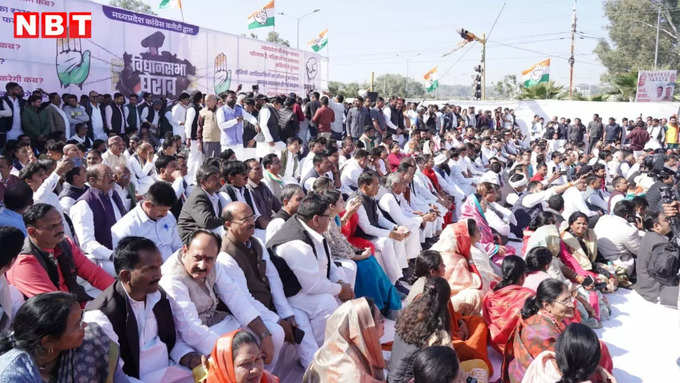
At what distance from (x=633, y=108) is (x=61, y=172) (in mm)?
21347

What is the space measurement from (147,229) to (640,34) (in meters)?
40.4

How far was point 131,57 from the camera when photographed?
11016mm

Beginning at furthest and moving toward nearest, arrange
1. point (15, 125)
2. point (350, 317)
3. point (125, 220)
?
point (15, 125) → point (125, 220) → point (350, 317)

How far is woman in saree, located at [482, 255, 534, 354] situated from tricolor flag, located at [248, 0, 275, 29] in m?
15.1

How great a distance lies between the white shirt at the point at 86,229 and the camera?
3805 millimetres

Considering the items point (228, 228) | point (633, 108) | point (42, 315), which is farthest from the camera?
point (633, 108)

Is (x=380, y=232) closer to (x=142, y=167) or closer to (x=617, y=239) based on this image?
(x=617, y=239)

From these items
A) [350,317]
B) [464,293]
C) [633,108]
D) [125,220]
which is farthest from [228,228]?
[633,108]

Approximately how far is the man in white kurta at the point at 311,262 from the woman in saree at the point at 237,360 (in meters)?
1.28

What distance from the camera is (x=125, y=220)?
12.4ft

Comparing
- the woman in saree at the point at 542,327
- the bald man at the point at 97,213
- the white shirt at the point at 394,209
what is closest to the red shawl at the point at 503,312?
the woman in saree at the point at 542,327

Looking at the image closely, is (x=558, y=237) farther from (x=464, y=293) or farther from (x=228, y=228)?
(x=228, y=228)

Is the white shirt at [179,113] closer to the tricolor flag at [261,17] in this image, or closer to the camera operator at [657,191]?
the camera operator at [657,191]

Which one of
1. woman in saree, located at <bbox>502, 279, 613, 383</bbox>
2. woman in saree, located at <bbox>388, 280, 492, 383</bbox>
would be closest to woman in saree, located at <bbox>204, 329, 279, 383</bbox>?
woman in saree, located at <bbox>388, 280, 492, 383</bbox>
